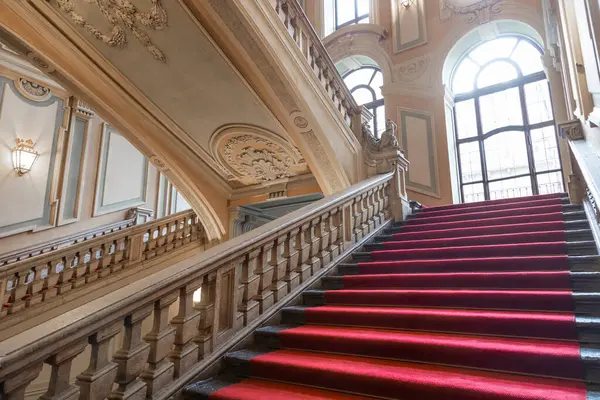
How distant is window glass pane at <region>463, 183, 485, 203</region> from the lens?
24.6 feet

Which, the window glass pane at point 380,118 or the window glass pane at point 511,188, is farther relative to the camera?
the window glass pane at point 380,118

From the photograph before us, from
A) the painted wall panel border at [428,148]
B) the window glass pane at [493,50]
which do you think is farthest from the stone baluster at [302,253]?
the window glass pane at [493,50]

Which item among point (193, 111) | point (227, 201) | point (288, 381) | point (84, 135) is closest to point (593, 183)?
point (288, 381)

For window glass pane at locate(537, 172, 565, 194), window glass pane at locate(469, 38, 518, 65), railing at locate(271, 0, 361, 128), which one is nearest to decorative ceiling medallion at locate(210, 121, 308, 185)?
railing at locate(271, 0, 361, 128)

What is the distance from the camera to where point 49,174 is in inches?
273

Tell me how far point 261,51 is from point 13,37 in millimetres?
2993

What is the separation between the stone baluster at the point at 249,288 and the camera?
2.59 metres

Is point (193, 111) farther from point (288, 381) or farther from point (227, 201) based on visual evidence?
point (288, 381)

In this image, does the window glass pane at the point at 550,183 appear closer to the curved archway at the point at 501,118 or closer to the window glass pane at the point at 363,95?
the curved archway at the point at 501,118

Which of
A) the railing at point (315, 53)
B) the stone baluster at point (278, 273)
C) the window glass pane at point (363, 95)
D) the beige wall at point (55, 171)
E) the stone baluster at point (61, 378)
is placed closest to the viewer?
the stone baluster at point (61, 378)

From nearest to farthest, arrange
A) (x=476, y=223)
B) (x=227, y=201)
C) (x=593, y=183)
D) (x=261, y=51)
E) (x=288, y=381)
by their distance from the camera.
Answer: (x=288, y=381) < (x=593, y=183) < (x=476, y=223) < (x=261, y=51) < (x=227, y=201)

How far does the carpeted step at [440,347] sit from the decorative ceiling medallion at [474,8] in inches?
273

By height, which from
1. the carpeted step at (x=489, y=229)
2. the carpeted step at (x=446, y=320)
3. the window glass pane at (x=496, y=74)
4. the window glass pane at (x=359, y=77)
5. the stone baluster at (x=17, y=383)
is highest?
the window glass pane at (x=359, y=77)

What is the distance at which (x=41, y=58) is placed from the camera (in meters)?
5.04
